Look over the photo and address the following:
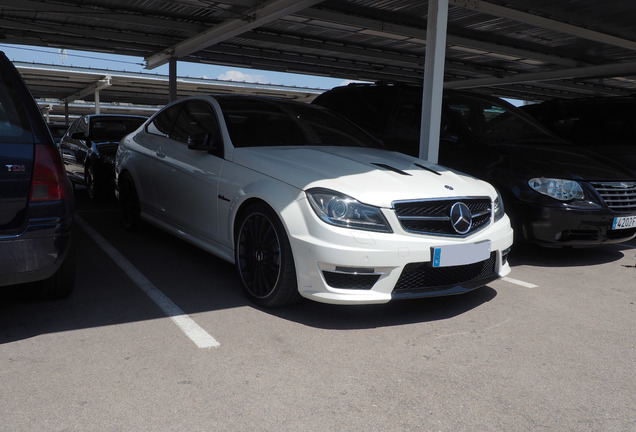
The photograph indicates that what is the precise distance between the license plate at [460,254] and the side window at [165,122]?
2.96 meters

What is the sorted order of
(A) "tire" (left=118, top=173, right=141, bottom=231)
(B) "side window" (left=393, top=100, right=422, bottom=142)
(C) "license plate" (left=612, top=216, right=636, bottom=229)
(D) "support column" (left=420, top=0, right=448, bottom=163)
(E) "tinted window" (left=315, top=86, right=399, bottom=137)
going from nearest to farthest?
(C) "license plate" (left=612, top=216, right=636, bottom=229)
(D) "support column" (left=420, top=0, right=448, bottom=163)
(A) "tire" (left=118, top=173, right=141, bottom=231)
(B) "side window" (left=393, top=100, right=422, bottom=142)
(E) "tinted window" (left=315, top=86, right=399, bottom=137)

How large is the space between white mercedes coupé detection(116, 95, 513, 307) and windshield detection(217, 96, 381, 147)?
13 millimetres

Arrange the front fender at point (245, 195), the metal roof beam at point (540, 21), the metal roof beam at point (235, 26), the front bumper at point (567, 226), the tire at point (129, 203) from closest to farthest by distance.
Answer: the front fender at point (245, 195) < the front bumper at point (567, 226) < the tire at point (129, 203) < the metal roof beam at point (540, 21) < the metal roof beam at point (235, 26)

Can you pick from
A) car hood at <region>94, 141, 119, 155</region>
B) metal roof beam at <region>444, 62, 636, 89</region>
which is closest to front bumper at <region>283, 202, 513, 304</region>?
A: car hood at <region>94, 141, 119, 155</region>

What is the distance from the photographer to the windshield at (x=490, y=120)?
588 cm

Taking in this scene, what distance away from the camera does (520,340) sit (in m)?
3.22

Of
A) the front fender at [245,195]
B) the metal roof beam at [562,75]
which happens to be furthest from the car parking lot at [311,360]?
the metal roof beam at [562,75]

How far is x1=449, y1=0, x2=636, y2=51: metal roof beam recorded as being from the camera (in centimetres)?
766

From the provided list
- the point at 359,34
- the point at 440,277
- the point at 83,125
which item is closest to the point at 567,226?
the point at 440,277

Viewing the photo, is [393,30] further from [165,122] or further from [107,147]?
[165,122]

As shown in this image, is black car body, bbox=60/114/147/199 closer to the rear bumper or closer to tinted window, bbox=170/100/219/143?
tinted window, bbox=170/100/219/143

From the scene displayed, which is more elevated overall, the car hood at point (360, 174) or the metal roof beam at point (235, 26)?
the metal roof beam at point (235, 26)

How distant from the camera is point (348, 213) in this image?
3227 mm

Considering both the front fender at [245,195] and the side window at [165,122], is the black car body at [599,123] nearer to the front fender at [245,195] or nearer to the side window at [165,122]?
the front fender at [245,195]
